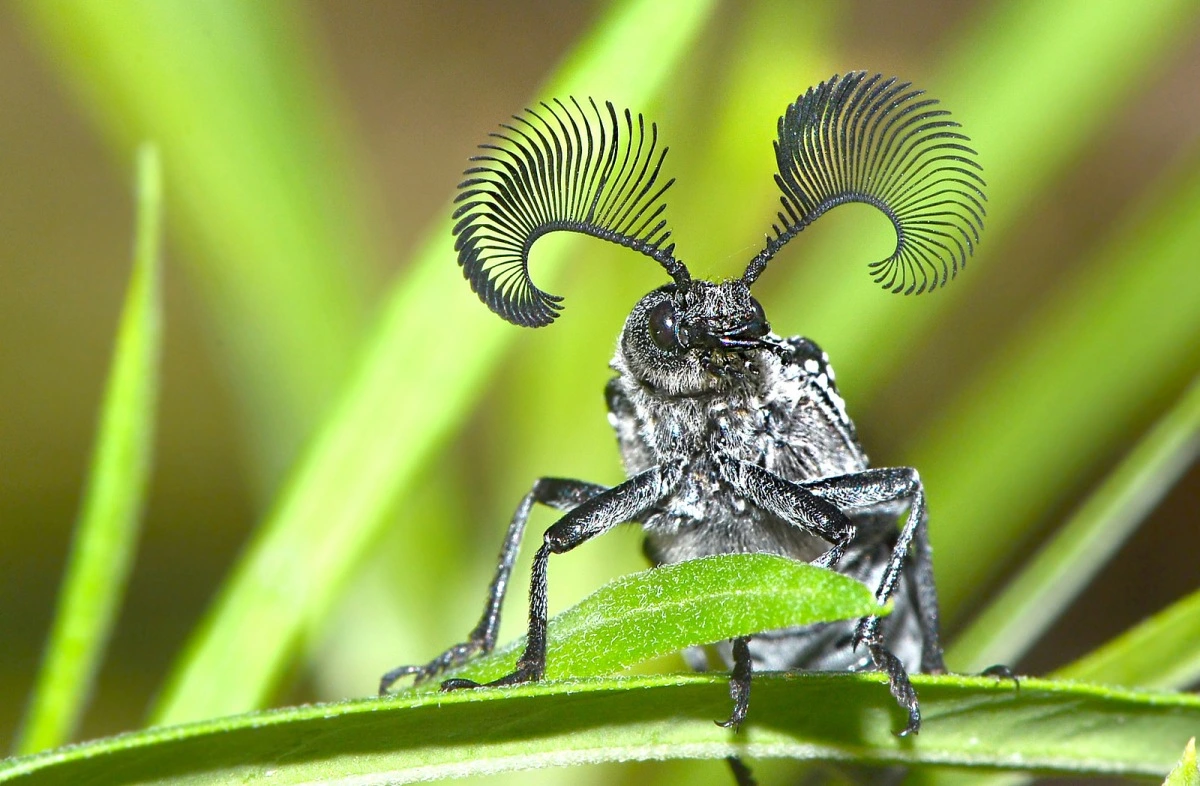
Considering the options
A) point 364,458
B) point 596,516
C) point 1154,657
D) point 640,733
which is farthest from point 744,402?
point 640,733

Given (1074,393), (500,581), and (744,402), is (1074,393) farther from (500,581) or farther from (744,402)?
(500,581)

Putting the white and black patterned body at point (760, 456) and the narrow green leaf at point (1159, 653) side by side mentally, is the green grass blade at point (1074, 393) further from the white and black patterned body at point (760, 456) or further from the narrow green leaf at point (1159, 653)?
the narrow green leaf at point (1159, 653)

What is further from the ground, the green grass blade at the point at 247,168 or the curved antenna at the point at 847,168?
the green grass blade at the point at 247,168

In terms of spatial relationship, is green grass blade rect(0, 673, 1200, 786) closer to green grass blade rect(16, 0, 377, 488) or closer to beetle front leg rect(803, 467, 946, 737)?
beetle front leg rect(803, 467, 946, 737)

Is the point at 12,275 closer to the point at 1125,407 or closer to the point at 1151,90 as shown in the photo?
the point at 1125,407

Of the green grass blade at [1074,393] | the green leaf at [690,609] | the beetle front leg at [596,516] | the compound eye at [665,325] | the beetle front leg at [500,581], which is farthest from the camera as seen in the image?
the green grass blade at [1074,393]

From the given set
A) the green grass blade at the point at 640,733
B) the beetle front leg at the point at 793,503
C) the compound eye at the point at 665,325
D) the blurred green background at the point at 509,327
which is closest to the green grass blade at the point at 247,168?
the blurred green background at the point at 509,327

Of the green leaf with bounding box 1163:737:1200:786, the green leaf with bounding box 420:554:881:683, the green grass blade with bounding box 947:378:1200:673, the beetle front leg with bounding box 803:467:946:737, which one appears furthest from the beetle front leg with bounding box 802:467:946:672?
the green leaf with bounding box 1163:737:1200:786
